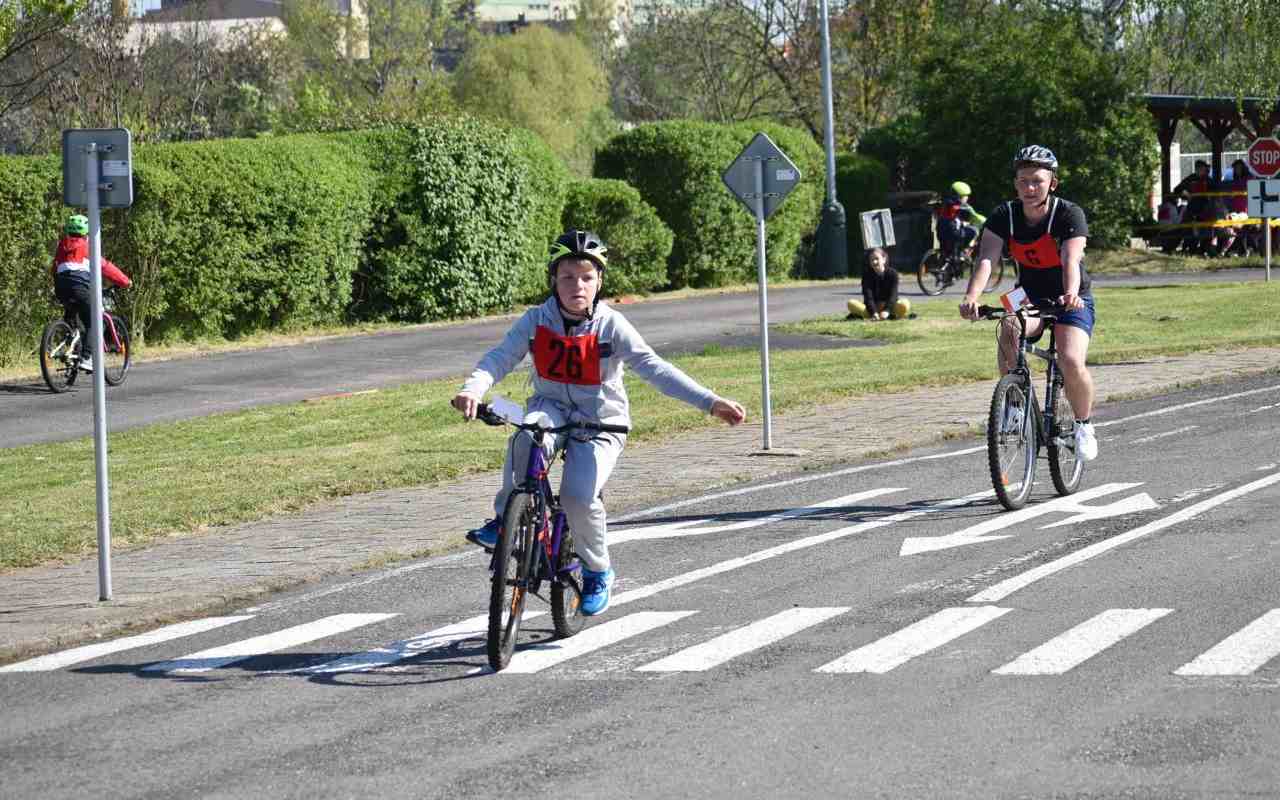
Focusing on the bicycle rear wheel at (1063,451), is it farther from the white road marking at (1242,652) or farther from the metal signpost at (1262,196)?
the metal signpost at (1262,196)

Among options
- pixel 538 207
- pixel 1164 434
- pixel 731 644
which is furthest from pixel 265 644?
pixel 538 207

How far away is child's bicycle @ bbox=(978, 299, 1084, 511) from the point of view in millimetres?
11039

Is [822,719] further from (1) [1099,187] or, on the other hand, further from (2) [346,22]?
(2) [346,22]

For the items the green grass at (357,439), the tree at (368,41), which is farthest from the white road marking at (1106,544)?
the tree at (368,41)

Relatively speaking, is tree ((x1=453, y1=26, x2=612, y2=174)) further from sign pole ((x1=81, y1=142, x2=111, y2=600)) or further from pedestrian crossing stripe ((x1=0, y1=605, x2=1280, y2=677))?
pedestrian crossing stripe ((x1=0, y1=605, x2=1280, y2=677))

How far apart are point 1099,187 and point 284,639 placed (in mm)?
36705

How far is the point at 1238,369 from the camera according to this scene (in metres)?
20.0

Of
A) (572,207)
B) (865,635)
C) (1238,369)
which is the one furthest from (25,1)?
(865,635)

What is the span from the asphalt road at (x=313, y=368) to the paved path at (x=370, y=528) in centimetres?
611

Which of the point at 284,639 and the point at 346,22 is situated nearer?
the point at 284,639

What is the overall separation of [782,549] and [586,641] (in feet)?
7.93

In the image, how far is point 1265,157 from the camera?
34.2 meters

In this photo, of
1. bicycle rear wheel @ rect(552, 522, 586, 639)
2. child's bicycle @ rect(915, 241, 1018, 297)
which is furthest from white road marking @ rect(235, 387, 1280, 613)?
child's bicycle @ rect(915, 241, 1018, 297)

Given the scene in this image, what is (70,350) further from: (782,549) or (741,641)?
(741,641)
